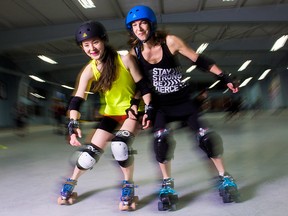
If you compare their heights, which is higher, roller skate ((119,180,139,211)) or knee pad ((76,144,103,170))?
knee pad ((76,144,103,170))

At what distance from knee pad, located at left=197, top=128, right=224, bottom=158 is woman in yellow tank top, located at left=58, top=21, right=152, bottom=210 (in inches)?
13.2

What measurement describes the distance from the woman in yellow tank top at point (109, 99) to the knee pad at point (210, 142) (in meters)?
0.34

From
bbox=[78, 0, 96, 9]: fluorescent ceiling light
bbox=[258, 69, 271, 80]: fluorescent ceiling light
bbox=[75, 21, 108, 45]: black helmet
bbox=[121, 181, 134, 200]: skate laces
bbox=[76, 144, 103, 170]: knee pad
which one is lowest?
bbox=[121, 181, 134, 200]: skate laces

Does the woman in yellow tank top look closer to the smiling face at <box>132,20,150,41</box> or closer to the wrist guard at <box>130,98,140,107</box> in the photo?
the wrist guard at <box>130,98,140,107</box>

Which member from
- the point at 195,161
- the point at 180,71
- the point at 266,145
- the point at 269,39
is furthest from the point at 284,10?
the point at 180,71

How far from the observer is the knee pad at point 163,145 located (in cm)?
188

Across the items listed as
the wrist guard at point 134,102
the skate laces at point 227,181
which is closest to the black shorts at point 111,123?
the wrist guard at point 134,102

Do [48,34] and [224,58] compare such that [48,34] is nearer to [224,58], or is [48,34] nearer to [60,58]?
[60,58]

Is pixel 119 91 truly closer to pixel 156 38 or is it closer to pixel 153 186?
pixel 156 38

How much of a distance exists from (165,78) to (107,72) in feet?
1.22

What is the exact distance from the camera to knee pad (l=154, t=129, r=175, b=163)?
188 centimetres

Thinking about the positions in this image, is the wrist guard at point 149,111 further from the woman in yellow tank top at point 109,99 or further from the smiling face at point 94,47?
the smiling face at point 94,47

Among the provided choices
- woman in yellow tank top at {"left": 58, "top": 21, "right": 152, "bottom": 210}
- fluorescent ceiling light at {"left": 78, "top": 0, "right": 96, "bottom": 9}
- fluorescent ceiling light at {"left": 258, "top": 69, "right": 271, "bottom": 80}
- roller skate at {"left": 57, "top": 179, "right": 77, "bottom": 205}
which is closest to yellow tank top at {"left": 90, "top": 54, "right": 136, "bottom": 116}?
woman in yellow tank top at {"left": 58, "top": 21, "right": 152, "bottom": 210}

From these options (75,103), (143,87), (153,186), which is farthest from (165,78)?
(153,186)
